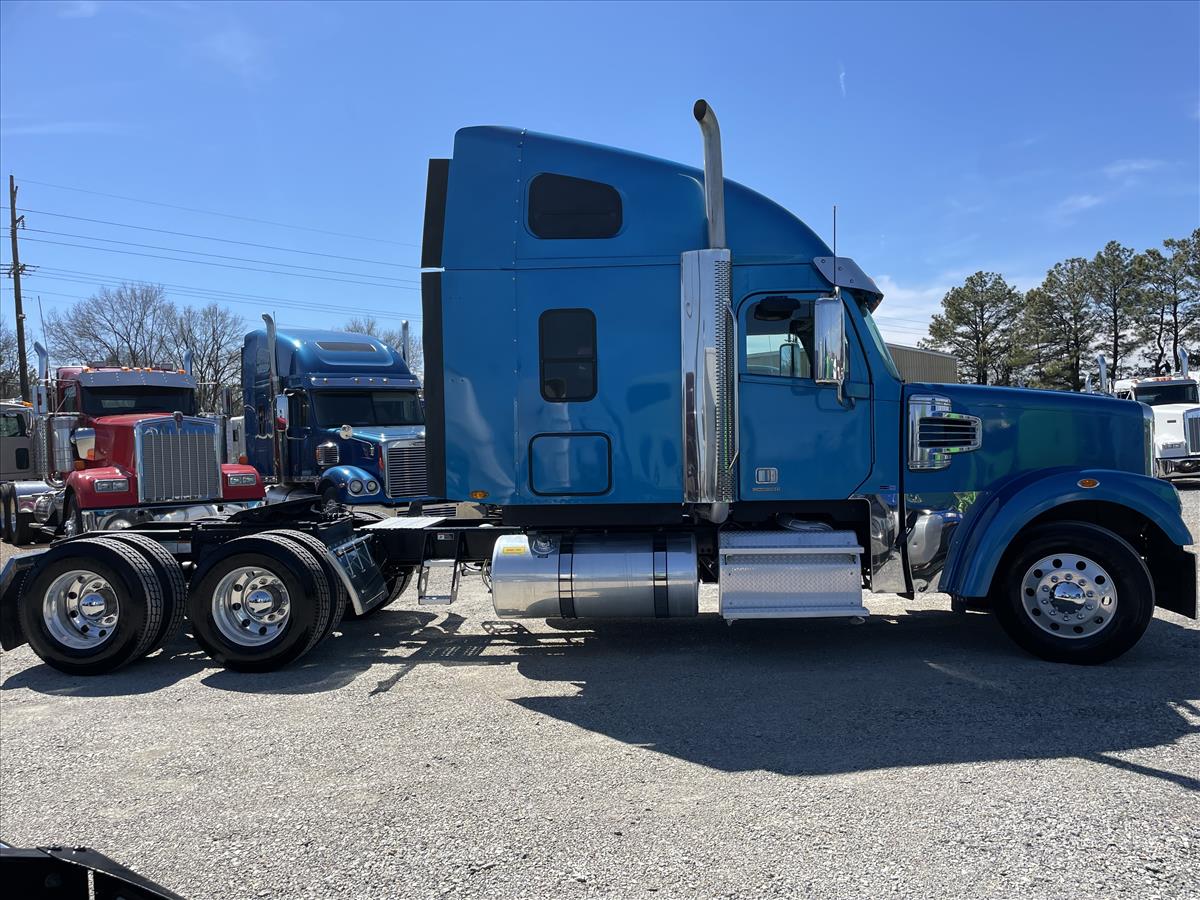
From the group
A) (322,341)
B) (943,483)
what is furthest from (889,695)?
(322,341)

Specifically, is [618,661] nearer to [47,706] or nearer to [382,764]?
[382,764]

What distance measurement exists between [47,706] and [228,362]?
2049 inches

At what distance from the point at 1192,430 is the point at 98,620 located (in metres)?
22.0

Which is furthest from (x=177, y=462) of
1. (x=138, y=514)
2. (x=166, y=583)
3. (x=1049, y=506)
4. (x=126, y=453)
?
(x=1049, y=506)

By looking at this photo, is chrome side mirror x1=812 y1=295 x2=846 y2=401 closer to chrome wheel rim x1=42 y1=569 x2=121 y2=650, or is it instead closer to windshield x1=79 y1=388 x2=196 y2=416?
chrome wheel rim x1=42 y1=569 x2=121 y2=650

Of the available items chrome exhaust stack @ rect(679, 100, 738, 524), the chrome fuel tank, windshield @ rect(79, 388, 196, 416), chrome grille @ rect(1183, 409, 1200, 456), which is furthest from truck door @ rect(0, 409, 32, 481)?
chrome grille @ rect(1183, 409, 1200, 456)

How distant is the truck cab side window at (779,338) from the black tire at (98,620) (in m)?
4.64

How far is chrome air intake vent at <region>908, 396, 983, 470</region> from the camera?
19.5 ft

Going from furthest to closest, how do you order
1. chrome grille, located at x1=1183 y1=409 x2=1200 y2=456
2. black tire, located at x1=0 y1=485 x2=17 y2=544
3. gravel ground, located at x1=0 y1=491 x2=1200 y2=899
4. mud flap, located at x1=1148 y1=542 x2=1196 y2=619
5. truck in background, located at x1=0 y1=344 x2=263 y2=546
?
chrome grille, located at x1=1183 y1=409 x2=1200 y2=456
black tire, located at x1=0 y1=485 x2=17 y2=544
truck in background, located at x1=0 y1=344 x2=263 y2=546
mud flap, located at x1=1148 y1=542 x2=1196 y2=619
gravel ground, located at x1=0 y1=491 x2=1200 y2=899

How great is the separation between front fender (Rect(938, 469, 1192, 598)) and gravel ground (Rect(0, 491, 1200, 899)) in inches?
25.9

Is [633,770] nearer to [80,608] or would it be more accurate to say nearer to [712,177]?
[712,177]

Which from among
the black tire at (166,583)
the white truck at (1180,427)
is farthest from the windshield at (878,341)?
the white truck at (1180,427)

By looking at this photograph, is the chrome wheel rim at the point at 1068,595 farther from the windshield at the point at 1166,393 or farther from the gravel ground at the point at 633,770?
the windshield at the point at 1166,393

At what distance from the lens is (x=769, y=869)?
3.07 m
